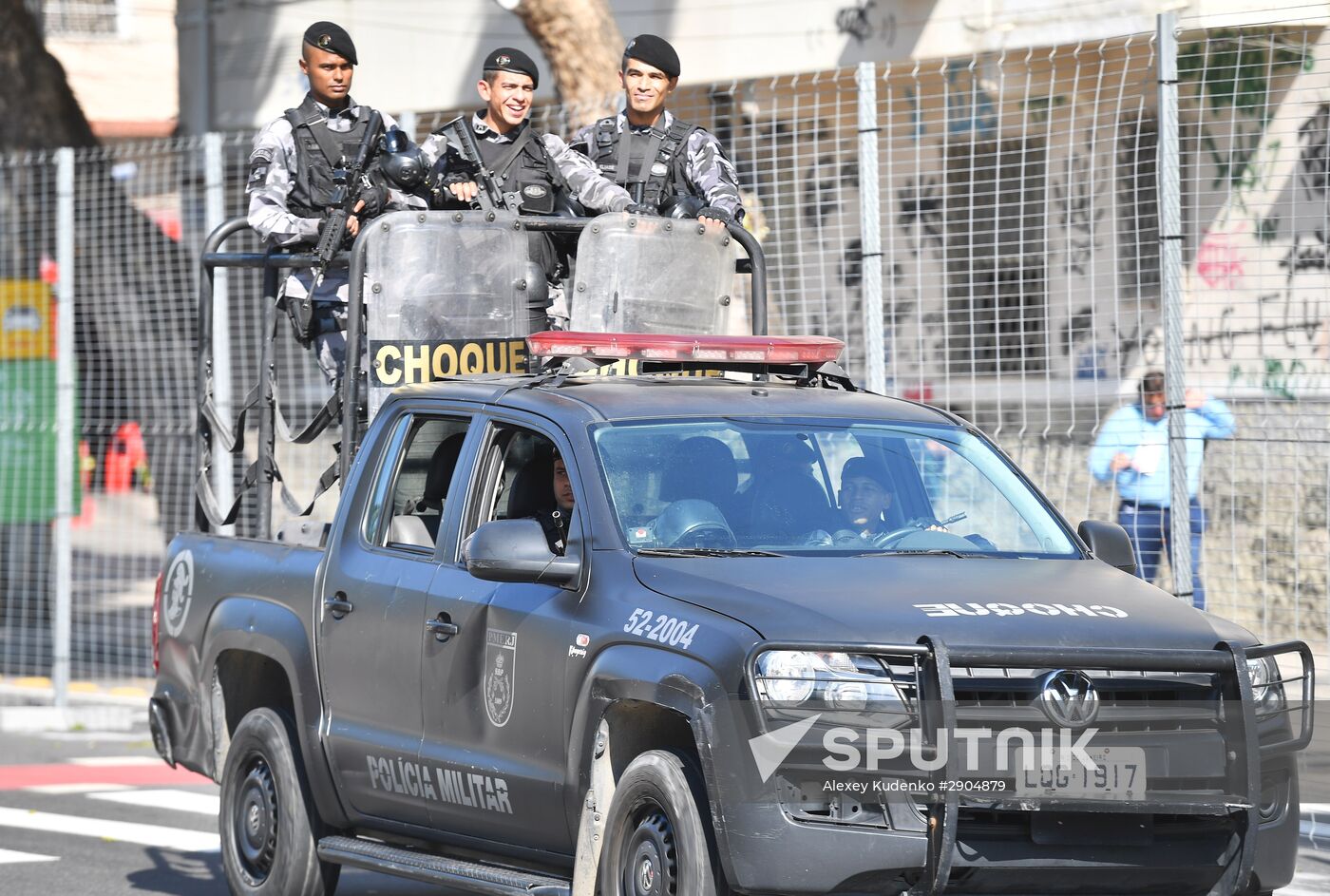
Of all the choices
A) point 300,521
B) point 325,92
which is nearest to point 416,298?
point 300,521

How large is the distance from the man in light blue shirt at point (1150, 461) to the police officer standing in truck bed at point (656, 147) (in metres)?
2.02

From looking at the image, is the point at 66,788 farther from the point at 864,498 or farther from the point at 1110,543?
the point at 1110,543

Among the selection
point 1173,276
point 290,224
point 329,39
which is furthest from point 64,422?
point 1173,276

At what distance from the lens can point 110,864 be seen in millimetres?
8805

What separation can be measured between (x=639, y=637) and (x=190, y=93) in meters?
19.6

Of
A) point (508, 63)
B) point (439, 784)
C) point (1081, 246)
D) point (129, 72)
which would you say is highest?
point (129, 72)

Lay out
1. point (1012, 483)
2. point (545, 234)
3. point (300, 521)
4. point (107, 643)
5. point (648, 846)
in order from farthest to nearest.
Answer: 1. point (107, 643)
2. point (545, 234)
3. point (300, 521)
4. point (1012, 483)
5. point (648, 846)

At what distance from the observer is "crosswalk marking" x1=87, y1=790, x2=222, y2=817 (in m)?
10.4

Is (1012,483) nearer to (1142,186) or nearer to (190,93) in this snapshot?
(1142,186)

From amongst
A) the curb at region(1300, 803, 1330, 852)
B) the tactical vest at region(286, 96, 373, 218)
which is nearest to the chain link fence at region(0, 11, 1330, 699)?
the curb at region(1300, 803, 1330, 852)

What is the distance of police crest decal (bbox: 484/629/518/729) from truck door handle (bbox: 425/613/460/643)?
17 cm

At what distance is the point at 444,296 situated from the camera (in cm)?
786

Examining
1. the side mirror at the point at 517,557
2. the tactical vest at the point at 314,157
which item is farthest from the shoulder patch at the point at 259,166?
the side mirror at the point at 517,557

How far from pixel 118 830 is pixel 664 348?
177 inches
